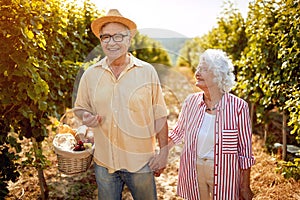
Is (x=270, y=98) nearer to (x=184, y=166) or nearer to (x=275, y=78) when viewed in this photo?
(x=275, y=78)

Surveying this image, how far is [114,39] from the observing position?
2.33 meters

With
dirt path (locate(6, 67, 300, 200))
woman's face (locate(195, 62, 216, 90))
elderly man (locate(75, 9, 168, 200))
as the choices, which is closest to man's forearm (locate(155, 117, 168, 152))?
elderly man (locate(75, 9, 168, 200))

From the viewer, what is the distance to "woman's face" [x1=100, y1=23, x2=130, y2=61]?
232cm

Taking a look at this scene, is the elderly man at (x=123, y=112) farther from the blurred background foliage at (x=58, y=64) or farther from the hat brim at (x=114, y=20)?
the blurred background foliage at (x=58, y=64)

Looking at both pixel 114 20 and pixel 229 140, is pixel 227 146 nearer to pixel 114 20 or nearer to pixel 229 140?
pixel 229 140

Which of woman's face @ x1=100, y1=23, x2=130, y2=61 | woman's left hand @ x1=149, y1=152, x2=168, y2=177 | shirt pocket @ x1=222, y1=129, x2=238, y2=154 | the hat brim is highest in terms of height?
the hat brim

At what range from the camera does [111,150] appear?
7.91 feet

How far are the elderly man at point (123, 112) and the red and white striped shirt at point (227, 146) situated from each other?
21cm

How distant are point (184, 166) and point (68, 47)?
9.68 ft

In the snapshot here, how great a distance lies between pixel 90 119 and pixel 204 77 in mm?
819

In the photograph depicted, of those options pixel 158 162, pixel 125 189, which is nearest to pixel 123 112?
pixel 158 162

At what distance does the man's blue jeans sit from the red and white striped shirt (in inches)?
11.7

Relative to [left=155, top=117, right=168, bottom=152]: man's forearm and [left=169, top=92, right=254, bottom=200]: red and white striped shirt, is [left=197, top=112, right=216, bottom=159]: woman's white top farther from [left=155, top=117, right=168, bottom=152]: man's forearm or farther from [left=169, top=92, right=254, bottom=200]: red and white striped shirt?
[left=155, top=117, right=168, bottom=152]: man's forearm

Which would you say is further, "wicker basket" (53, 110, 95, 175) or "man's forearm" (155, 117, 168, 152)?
"wicker basket" (53, 110, 95, 175)
